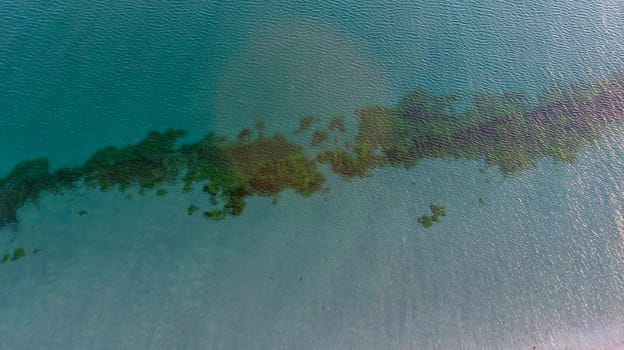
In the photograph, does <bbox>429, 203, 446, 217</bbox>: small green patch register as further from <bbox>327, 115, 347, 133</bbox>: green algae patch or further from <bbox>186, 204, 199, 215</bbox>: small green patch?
<bbox>186, 204, 199, 215</bbox>: small green patch

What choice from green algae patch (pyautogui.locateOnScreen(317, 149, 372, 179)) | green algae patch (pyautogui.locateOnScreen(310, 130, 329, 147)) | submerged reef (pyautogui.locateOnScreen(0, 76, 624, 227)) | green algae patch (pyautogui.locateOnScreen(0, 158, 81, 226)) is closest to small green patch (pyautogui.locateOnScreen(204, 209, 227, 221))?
submerged reef (pyautogui.locateOnScreen(0, 76, 624, 227))

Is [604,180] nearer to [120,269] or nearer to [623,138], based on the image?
[623,138]

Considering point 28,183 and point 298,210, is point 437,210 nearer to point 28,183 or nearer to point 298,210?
point 298,210

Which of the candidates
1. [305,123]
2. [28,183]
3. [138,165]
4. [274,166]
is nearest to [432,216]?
[274,166]

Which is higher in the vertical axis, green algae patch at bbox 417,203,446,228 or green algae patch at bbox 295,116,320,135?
green algae patch at bbox 295,116,320,135

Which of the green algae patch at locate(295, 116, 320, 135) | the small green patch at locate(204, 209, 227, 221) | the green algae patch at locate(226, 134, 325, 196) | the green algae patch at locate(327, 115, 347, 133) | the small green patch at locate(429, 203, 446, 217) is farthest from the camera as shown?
the green algae patch at locate(327, 115, 347, 133)

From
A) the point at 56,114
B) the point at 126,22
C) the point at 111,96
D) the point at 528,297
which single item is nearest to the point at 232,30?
the point at 126,22

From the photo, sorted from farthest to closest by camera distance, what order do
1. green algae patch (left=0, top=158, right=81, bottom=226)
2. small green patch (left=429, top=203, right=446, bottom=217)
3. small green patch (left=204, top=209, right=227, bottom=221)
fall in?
1. small green patch (left=429, top=203, right=446, bottom=217)
2. small green patch (left=204, top=209, right=227, bottom=221)
3. green algae patch (left=0, top=158, right=81, bottom=226)
